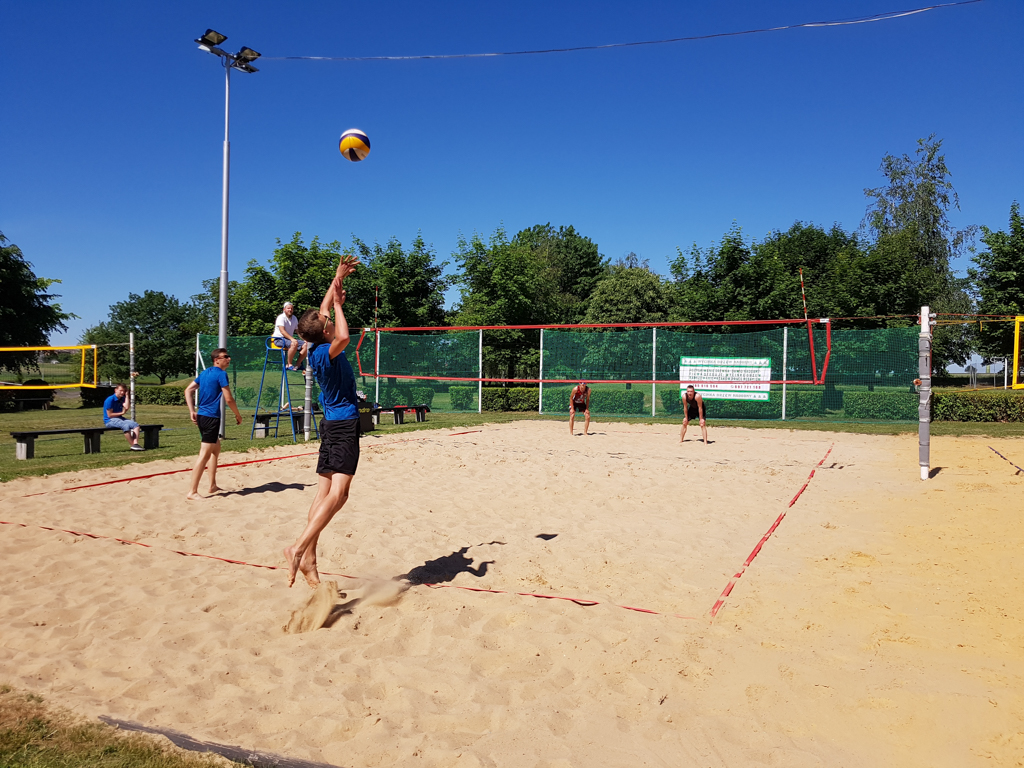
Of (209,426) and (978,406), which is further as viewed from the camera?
(978,406)

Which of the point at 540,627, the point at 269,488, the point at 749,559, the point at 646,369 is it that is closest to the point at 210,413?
the point at 269,488

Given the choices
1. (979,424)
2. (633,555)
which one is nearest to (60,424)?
(633,555)

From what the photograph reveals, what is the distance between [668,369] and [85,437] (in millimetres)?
12324

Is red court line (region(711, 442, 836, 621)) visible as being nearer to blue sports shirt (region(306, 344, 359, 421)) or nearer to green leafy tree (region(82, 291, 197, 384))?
blue sports shirt (region(306, 344, 359, 421))

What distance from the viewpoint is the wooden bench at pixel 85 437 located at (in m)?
8.32

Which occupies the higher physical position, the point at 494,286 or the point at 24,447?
the point at 494,286

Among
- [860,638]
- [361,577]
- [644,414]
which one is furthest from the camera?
Result: [644,414]

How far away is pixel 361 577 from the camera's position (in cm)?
388

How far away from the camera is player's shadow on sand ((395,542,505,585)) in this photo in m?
3.93

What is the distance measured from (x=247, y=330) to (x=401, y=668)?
2602cm

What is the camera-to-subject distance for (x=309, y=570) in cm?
358

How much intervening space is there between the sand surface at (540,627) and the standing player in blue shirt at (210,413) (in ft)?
1.04

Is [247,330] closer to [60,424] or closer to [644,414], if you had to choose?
[60,424]

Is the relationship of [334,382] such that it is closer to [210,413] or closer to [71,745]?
[71,745]
